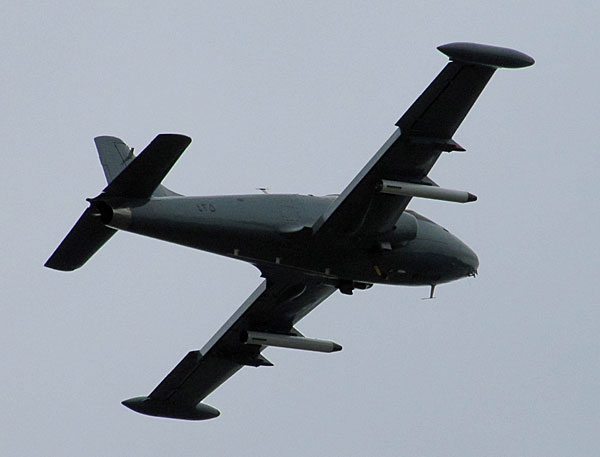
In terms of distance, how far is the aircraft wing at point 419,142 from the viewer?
40.1 meters

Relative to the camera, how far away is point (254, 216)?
140ft

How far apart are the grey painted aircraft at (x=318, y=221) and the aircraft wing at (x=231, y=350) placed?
0.22 feet

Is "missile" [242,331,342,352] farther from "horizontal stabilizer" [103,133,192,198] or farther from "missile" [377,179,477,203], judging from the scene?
"horizontal stabilizer" [103,133,192,198]

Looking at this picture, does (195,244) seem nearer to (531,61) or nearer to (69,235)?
(69,235)

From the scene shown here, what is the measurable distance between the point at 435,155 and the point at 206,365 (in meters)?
11.2

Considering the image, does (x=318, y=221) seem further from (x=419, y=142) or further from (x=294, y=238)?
(x=419, y=142)

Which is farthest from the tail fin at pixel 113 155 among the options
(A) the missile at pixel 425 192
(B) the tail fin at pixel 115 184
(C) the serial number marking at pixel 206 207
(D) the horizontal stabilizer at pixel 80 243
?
(A) the missile at pixel 425 192

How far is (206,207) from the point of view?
1650 inches

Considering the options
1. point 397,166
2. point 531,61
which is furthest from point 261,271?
point 531,61

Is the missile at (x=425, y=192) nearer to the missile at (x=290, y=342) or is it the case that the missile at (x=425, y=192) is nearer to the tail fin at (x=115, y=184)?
the tail fin at (x=115, y=184)

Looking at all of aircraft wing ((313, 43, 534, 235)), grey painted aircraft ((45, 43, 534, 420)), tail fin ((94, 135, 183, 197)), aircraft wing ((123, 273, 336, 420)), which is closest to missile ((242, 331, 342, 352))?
grey painted aircraft ((45, 43, 534, 420))

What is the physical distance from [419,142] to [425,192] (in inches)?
52.3

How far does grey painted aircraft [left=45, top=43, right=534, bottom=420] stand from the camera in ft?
132

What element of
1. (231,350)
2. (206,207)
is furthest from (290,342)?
(206,207)
